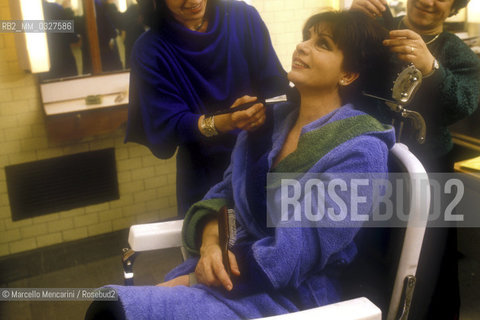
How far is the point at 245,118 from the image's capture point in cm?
137

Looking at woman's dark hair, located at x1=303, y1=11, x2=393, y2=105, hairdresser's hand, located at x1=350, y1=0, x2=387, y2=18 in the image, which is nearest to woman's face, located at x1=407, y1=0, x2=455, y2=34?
hairdresser's hand, located at x1=350, y1=0, x2=387, y2=18

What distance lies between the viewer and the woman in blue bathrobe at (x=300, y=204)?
1.20 m

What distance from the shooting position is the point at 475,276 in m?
2.74

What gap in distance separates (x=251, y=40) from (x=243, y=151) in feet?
1.47

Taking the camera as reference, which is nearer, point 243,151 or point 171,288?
point 171,288

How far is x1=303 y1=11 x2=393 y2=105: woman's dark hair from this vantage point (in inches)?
50.8

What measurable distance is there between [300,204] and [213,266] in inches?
11.5

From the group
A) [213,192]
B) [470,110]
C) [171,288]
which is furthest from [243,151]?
[470,110]

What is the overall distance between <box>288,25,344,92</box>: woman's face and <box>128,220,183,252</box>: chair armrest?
61 cm

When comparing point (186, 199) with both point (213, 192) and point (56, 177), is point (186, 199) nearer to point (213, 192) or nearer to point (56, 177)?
point (213, 192)

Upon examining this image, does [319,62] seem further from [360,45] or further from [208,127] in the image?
[208,127]

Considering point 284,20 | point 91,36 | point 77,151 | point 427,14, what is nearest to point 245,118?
point 427,14

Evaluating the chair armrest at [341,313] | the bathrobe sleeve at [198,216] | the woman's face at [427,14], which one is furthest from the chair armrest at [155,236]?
the woman's face at [427,14]

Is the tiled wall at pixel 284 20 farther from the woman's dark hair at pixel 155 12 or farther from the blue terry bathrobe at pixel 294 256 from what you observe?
the blue terry bathrobe at pixel 294 256
